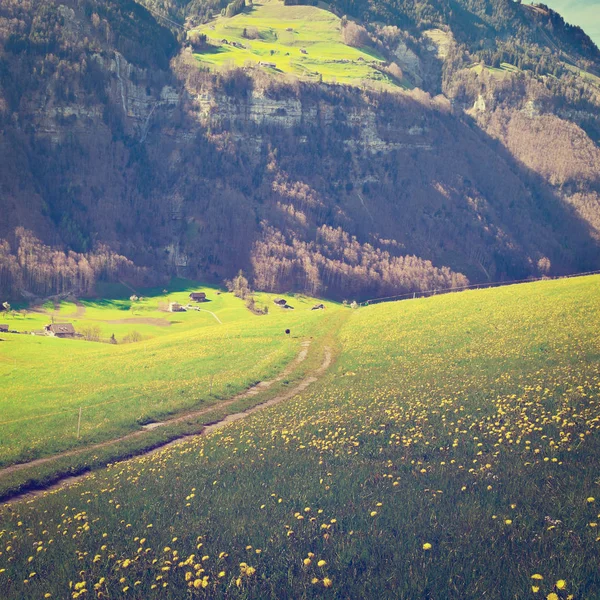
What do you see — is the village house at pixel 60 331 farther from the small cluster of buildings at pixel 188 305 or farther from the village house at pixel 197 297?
the village house at pixel 197 297

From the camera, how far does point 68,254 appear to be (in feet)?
566

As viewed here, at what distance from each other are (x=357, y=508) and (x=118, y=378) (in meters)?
39.4

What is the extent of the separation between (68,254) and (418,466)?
533 feet

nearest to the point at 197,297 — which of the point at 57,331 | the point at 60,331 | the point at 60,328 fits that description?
the point at 60,328

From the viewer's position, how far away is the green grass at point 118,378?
4119cm

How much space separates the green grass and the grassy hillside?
8.73 m

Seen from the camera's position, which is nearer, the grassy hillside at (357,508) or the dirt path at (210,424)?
the grassy hillside at (357,508)

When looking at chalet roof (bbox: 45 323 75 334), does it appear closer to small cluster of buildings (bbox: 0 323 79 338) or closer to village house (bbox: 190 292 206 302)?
small cluster of buildings (bbox: 0 323 79 338)

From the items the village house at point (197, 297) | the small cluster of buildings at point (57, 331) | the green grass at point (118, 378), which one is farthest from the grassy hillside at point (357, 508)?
the village house at point (197, 297)

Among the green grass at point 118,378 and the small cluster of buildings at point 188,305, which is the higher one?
the green grass at point 118,378

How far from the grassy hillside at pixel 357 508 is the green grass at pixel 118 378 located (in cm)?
873

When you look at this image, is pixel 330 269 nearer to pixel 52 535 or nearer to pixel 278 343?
pixel 278 343

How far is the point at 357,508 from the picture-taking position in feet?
74.1

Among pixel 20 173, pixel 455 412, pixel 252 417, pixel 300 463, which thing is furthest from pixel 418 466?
pixel 20 173
